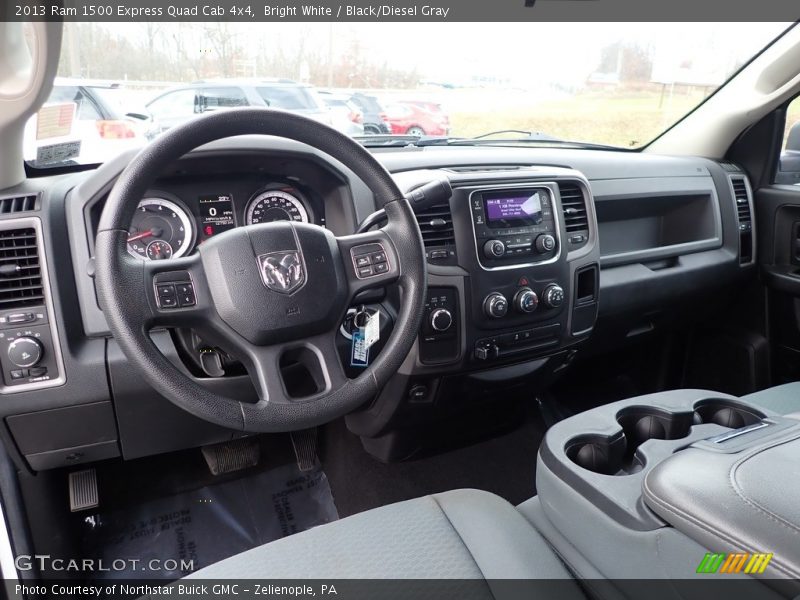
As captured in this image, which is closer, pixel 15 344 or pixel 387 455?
pixel 15 344

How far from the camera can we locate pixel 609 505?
1.19m

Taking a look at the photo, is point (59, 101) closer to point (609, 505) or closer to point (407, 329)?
point (407, 329)

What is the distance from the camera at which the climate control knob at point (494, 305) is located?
1.75 m

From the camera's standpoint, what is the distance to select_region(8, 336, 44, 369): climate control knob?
4.50 ft

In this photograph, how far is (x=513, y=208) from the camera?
1.81m

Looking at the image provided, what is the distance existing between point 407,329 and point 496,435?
123 cm

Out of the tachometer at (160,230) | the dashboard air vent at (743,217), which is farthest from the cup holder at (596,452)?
the dashboard air vent at (743,217)

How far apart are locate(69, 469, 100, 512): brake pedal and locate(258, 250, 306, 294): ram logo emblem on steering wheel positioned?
1171 millimetres

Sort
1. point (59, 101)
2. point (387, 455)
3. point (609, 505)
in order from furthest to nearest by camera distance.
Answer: point (387, 455), point (59, 101), point (609, 505)

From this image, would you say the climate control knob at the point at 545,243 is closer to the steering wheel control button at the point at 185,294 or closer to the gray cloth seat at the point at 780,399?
the gray cloth seat at the point at 780,399

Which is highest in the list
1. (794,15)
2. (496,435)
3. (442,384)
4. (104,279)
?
(794,15)

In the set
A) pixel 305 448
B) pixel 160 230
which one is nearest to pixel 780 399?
pixel 305 448

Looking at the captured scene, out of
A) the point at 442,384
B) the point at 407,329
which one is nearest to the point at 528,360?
the point at 442,384

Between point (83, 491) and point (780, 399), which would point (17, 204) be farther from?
point (780, 399)
